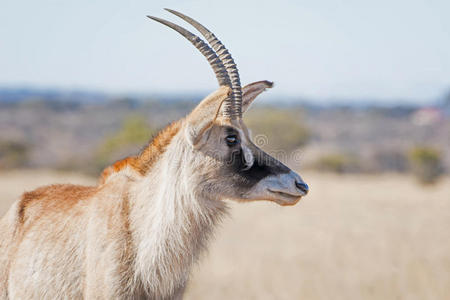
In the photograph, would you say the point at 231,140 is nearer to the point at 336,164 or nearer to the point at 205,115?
the point at 205,115

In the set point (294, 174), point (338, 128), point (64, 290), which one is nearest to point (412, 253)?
point (294, 174)

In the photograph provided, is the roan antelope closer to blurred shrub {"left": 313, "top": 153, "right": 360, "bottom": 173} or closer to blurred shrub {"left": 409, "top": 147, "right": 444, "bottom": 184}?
blurred shrub {"left": 409, "top": 147, "right": 444, "bottom": 184}

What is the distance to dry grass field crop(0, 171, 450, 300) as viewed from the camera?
12.0m

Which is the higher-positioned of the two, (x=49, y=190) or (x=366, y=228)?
(x=49, y=190)

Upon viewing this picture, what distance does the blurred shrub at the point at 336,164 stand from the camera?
45353 mm

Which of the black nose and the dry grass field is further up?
the black nose

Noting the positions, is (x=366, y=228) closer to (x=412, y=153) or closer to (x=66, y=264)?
(x=66, y=264)

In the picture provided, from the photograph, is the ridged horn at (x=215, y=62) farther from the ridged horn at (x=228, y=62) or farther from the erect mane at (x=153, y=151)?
the erect mane at (x=153, y=151)

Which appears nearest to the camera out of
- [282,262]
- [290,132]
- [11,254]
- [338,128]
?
[11,254]

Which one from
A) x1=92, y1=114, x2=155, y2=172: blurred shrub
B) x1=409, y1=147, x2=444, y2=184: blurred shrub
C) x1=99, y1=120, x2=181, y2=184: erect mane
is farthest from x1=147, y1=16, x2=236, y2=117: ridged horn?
x1=409, y1=147, x2=444, y2=184: blurred shrub

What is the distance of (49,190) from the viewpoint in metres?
6.51

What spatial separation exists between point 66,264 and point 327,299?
281 inches

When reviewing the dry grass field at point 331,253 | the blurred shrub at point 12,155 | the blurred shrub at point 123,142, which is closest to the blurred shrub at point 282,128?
the blurred shrub at point 123,142

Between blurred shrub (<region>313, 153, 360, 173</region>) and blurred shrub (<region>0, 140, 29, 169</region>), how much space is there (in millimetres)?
22072
